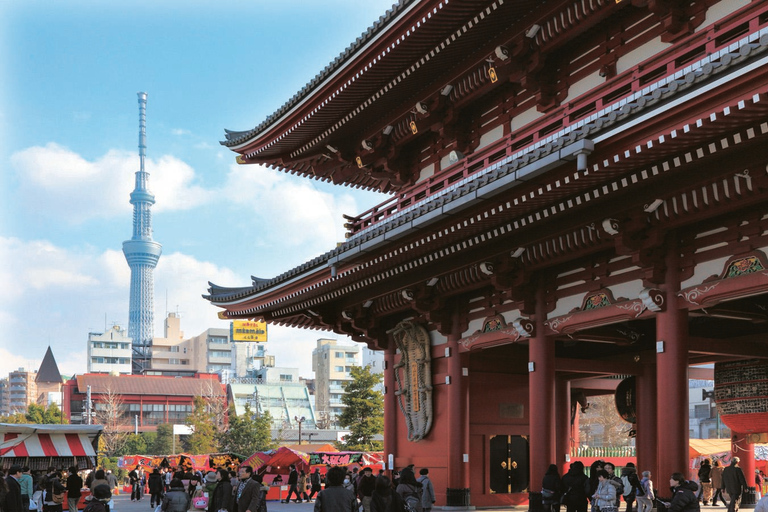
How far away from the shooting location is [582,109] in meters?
17.0

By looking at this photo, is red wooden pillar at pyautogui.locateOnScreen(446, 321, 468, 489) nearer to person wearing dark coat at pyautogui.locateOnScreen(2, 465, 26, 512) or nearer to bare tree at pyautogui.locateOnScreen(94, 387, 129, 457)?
person wearing dark coat at pyautogui.locateOnScreen(2, 465, 26, 512)

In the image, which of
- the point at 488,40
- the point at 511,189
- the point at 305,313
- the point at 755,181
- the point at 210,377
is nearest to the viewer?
the point at 755,181

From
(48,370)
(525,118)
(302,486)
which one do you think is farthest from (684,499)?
(48,370)

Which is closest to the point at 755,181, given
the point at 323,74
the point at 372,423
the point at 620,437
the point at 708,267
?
the point at 708,267

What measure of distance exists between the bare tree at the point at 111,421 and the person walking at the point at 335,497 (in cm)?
6678

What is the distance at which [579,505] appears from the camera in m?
15.5

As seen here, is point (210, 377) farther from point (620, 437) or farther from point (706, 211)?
point (706, 211)

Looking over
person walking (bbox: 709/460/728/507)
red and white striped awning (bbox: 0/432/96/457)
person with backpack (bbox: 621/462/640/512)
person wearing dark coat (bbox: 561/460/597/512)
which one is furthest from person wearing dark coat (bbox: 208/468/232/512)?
person walking (bbox: 709/460/728/507)

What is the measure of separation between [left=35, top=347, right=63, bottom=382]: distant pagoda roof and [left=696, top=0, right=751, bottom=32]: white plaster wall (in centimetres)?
15791

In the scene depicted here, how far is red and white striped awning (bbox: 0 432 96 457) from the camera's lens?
22.4 m

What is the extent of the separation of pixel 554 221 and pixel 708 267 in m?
3.20

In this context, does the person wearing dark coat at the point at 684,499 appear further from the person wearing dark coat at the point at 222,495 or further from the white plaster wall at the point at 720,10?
the white plaster wall at the point at 720,10

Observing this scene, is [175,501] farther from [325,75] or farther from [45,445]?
[325,75]

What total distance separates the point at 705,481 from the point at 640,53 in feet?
50.4
